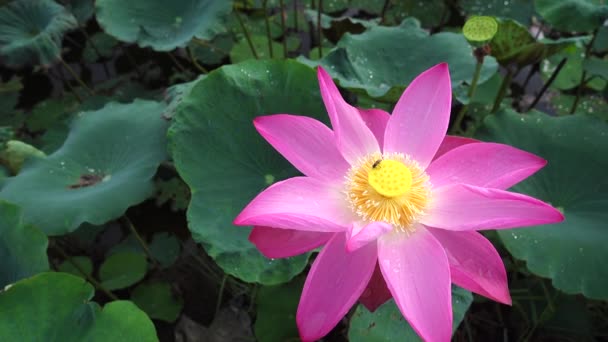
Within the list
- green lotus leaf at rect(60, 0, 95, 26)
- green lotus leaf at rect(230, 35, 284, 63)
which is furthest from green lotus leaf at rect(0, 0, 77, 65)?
green lotus leaf at rect(230, 35, 284, 63)

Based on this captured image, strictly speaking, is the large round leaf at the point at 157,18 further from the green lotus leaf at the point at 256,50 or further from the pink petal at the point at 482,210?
the pink petal at the point at 482,210

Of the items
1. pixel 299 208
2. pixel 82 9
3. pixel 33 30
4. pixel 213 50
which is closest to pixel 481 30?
pixel 299 208

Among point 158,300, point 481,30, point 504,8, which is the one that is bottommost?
point 158,300

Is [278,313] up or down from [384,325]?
down

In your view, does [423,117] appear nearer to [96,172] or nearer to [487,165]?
[487,165]

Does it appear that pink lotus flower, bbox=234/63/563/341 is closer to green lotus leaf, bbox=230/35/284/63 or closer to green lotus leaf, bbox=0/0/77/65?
green lotus leaf, bbox=0/0/77/65

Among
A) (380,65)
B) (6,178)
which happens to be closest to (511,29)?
(380,65)

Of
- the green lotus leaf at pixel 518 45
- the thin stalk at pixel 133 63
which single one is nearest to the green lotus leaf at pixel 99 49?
the thin stalk at pixel 133 63

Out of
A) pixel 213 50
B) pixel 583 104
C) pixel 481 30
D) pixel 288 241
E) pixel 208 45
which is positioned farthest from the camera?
pixel 213 50
